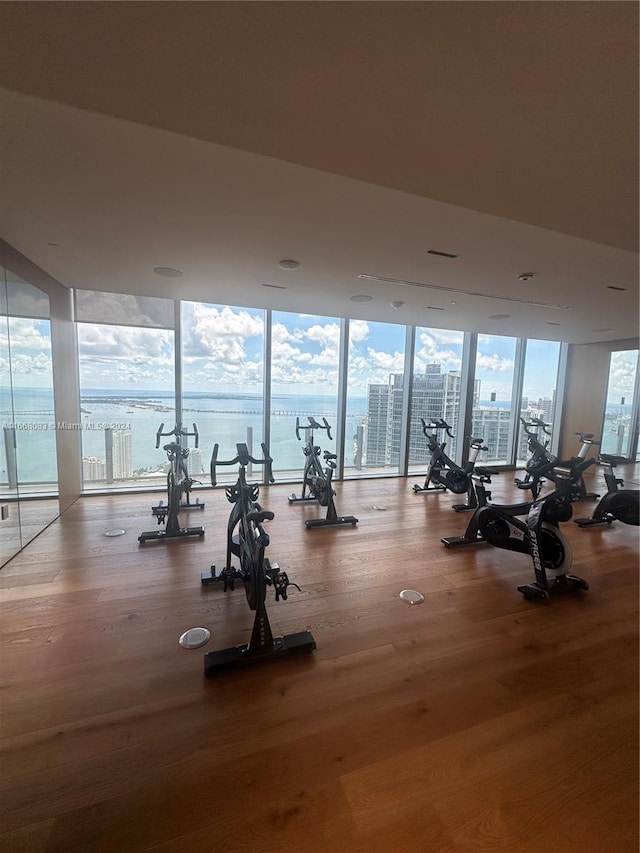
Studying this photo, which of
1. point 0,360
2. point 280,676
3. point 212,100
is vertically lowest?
point 280,676

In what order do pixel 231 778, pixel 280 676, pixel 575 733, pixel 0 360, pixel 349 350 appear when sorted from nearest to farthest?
pixel 231 778, pixel 575 733, pixel 280 676, pixel 0 360, pixel 349 350

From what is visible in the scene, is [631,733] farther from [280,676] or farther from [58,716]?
[58,716]

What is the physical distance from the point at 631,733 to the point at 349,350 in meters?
5.24

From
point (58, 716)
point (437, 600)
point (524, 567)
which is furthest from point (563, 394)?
point (58, 716)

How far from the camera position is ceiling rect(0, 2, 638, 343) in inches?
42.4

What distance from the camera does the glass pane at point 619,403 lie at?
684 cm

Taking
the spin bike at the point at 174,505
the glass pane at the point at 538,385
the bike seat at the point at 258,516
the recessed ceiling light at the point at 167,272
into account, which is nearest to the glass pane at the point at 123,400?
the spin bike at the point at 174,505

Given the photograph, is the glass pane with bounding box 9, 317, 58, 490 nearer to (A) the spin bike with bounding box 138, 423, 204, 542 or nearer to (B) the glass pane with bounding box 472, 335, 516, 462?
(A) the spin bike with bounding box 138, 423, 204, 542

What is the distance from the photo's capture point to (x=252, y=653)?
191cm

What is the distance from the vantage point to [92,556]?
3.07m

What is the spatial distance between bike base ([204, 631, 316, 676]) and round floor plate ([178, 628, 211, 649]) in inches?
5.7

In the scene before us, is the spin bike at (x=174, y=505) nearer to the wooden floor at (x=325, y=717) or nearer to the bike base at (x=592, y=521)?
the wooden floor at (x=325, y=717)

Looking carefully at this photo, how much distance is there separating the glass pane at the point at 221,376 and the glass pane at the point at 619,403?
7527 mm

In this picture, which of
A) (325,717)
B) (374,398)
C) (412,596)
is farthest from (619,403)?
(325,717)
